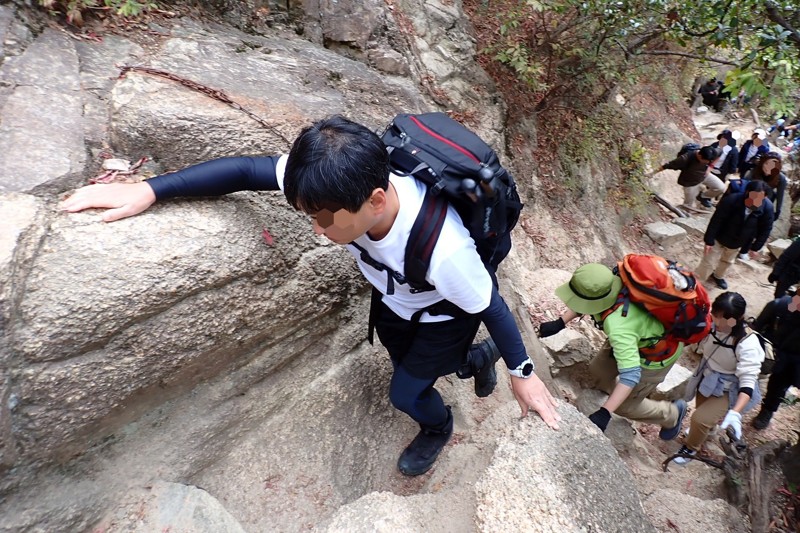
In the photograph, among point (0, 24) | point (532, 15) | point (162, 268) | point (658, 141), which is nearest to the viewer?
point (162, 268)

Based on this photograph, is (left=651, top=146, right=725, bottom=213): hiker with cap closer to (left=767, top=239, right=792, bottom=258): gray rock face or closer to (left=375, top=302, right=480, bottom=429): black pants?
(left=767, top=239, right=792, bottom=258): gray rock face

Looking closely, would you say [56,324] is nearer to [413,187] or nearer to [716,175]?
[413,187]

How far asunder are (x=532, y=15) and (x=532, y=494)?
21.7 feet

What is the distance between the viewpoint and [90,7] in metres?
3.29

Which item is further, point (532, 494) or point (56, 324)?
point (532, 494)

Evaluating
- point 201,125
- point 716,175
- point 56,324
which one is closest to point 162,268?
point 56,324

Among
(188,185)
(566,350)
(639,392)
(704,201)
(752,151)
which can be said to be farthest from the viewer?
(704,201)

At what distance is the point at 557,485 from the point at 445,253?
1293 mm

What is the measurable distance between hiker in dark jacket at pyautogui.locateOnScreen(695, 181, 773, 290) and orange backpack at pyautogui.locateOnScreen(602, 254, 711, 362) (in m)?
4.07

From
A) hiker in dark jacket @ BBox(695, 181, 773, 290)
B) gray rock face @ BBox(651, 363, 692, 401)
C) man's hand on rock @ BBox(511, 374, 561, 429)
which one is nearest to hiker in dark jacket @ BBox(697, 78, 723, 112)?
hiker in dark jacket @ BBox(695, 181, 773, 290)

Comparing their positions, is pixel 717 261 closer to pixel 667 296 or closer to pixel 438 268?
pixel 667 296

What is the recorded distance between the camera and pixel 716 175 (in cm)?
1084

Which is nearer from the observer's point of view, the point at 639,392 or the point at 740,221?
the point at 639,392

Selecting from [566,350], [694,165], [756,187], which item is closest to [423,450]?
[566,350]
